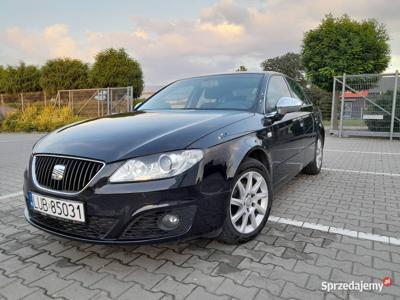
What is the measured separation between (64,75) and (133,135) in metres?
21.9

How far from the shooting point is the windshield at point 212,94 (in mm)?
3359

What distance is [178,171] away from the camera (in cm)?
216

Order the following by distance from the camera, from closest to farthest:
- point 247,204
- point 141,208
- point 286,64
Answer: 1. point 141,208
2. point 247,204
3. point 286,64

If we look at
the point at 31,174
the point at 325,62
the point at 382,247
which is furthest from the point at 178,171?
the point at 325,62

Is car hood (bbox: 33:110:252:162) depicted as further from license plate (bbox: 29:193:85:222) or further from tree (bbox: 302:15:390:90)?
tree (bbox: 302:15:390:90)

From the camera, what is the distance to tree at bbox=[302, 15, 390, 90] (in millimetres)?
11781

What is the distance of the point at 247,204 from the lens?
2760 millimetres

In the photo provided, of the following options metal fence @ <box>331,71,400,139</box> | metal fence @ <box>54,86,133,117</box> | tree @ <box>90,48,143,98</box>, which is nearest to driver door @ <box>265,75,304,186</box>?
metal fence @ <box>331,71,400,139</box>

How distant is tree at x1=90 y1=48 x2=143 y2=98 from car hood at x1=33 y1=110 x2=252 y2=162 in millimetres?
17618

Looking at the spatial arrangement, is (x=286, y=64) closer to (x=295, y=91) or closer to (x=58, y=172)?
(x=295, y=91)

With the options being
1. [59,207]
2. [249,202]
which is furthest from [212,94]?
[59,207]

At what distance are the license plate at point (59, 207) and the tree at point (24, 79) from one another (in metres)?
25.5

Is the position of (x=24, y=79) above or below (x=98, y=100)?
above

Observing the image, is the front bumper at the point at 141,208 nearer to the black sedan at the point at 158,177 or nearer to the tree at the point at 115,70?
the black sedan at the point at 158,177
